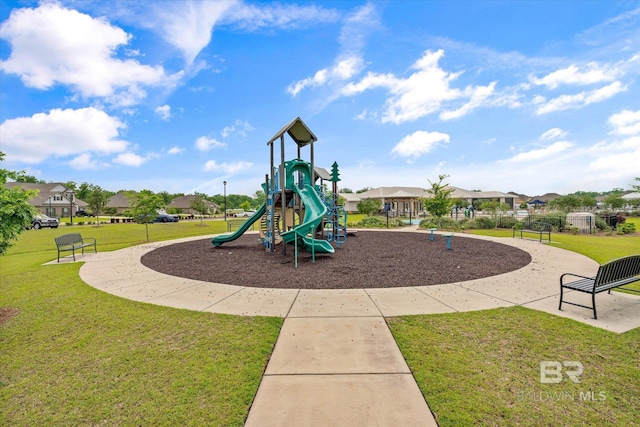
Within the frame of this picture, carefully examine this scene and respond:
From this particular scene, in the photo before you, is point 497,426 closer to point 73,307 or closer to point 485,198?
point 73,307

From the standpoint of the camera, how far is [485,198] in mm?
A: 55250

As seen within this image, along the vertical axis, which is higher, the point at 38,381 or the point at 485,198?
the point at 485,198

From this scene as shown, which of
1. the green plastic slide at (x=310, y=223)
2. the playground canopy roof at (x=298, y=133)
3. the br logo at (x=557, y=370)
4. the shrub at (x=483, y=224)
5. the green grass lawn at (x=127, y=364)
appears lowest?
the br logo at (x=557, y=370)

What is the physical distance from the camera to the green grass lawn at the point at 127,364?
2762mm

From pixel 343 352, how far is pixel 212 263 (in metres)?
7.38

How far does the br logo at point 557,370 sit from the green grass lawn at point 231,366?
0.07 meters

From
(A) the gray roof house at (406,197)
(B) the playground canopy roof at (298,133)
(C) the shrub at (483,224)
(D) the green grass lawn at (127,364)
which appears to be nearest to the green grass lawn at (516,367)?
(D) the green grass lawn at (127,364)

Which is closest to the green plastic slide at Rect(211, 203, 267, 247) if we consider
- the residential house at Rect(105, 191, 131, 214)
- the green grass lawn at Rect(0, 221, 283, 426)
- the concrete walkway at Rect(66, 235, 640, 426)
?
the concrete walkway at Rect(66, 235, 640, 426)

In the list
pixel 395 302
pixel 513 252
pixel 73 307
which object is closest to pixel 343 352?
pixel 395 302

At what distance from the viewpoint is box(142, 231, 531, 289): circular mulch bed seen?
7492mm

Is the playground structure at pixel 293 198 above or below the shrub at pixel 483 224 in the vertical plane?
above

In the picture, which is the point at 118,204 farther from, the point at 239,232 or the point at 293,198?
the point at 293,198

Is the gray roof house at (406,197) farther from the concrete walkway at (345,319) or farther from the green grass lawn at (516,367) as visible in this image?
the green grass lawn at (516,367)

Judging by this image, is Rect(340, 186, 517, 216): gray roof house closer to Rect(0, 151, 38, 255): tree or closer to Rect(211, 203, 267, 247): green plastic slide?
Rect(211, 203, 267, 247): green plastic slide
